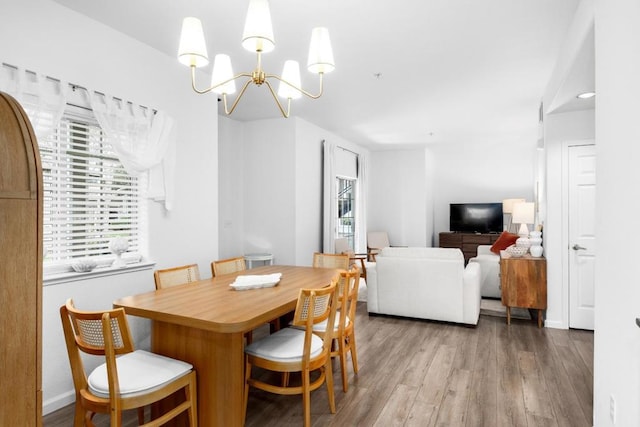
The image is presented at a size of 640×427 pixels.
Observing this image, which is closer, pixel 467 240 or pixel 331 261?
pixel 331 261

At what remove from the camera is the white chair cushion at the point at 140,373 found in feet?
5.61

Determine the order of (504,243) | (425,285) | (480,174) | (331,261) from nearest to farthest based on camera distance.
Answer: (331,261), (425,285), (504,243), (480,174)

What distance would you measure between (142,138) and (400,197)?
248 inches

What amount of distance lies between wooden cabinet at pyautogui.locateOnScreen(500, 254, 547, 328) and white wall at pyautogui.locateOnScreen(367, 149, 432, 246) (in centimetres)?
396

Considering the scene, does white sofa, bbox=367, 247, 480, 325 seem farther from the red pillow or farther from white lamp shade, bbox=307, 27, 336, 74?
white lamp shade, bbox=307, 27, 336, 74

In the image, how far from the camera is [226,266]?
131 inches

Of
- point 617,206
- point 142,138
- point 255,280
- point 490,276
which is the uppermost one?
point 142,138

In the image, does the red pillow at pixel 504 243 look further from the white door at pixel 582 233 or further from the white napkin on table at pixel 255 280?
the white napkin on table at pixel 255 280

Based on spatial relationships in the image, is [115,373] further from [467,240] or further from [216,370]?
[467,240]

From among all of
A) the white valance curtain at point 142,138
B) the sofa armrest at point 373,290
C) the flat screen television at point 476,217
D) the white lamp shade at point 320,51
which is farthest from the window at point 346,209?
the white lamp shade at point 320,51

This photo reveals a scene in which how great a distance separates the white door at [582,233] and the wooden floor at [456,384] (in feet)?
0.94

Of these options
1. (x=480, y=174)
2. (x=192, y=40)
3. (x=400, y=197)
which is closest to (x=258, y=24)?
(x=192, y=40)

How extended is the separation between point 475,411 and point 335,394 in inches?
35.5

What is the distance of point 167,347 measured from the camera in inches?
83.2
